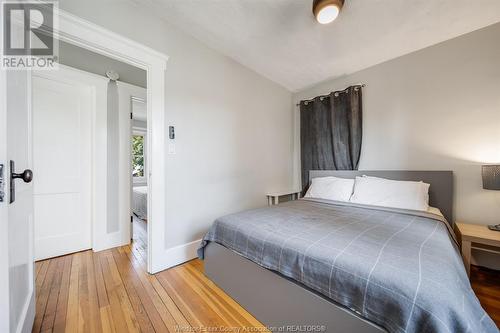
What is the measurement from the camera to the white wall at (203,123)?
181 centimetres

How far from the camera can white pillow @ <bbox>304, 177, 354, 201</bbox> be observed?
2.40 meters

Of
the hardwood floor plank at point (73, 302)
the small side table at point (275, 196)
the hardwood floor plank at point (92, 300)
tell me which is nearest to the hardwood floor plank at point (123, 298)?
the hardwood floor plank at point (92, 300)

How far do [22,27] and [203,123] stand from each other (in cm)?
140

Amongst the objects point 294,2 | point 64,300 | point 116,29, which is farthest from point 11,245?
point 294,2

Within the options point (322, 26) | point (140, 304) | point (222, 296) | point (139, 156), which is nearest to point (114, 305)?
point (140, 304)

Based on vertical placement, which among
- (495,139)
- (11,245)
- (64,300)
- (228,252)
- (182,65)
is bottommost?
(64,300)

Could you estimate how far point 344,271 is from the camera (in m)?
0.94

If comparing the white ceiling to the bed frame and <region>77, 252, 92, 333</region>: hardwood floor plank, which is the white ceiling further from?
<region>77, 252, 92, 333</region>: hardwood floor plank

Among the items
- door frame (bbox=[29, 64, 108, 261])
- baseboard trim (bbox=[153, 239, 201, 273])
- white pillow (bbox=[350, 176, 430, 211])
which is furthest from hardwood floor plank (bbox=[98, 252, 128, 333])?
white pillow (bbox=[350, 176, 430, 211])

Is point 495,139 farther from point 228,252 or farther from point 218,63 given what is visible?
point 218,63

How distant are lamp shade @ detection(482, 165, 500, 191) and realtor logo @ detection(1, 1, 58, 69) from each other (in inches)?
123

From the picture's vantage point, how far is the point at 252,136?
2.85 meters

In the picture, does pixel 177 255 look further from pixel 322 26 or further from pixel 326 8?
pixel 322 26

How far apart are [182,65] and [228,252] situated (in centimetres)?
191
